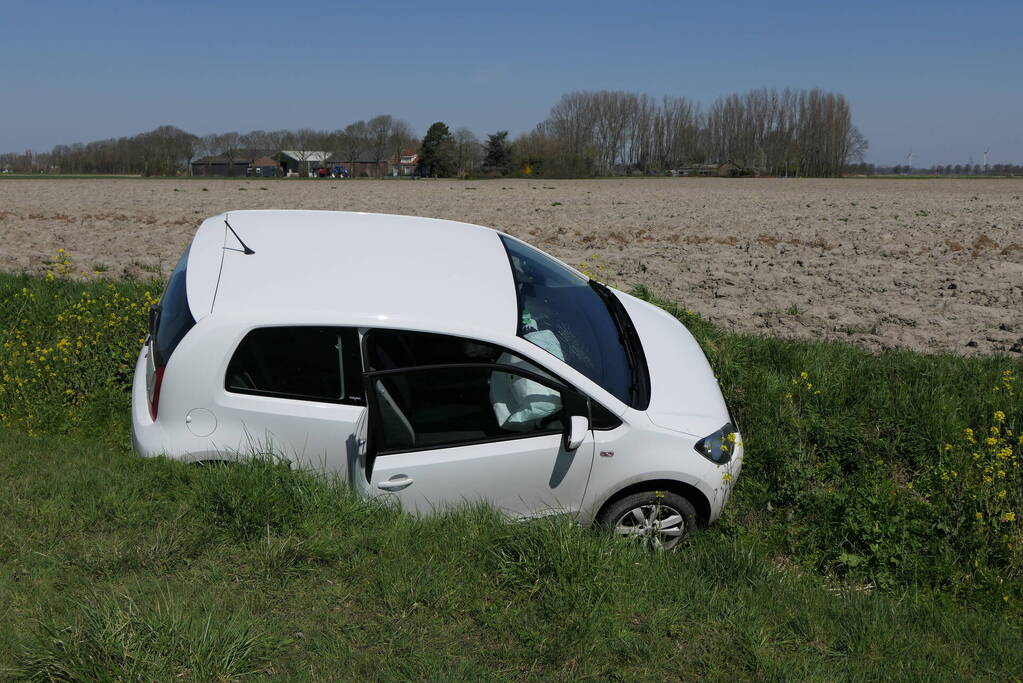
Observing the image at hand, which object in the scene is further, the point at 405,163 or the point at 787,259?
the point at 405,163

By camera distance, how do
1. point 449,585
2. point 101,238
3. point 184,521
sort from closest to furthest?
point 449,585 → point 184,521 → point 101,238

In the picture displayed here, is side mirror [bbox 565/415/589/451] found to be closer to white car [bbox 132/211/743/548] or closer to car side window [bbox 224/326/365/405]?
white car [bbox 132/211/743/548]

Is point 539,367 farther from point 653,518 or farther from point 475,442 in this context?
point 653,518

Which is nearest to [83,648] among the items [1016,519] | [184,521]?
[184,521]

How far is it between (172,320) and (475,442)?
2.04 metres

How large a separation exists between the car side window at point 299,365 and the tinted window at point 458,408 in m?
0.26

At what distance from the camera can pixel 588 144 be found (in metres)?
120

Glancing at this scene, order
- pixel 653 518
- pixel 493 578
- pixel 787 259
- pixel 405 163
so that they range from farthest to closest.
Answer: pixel 405 163 → pixel 787 259 → pixel 653 518 → pixel 493 578

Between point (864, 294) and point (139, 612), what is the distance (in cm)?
1016

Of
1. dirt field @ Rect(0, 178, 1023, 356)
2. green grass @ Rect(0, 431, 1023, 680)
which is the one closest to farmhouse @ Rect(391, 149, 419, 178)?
dirt field @ Rect(0, 178, 1023, 356)

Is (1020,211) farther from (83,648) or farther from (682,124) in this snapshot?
(682,124)

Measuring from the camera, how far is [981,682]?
141 inches

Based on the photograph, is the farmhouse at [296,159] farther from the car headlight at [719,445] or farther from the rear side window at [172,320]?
the car headlight at [719,445]

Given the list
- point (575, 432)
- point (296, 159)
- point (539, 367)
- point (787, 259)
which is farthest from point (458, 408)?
point (296, 159)
